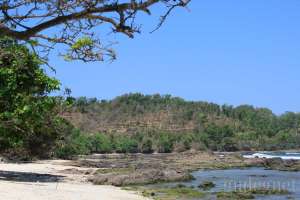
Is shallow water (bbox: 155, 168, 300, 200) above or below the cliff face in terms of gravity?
below

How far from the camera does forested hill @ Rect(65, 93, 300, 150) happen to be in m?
149

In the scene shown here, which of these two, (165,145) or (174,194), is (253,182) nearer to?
(174,194)

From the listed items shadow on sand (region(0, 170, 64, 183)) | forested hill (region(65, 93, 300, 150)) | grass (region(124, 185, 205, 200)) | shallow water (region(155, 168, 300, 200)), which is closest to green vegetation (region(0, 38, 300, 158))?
forested hill (region(65, 93, 300, 150))

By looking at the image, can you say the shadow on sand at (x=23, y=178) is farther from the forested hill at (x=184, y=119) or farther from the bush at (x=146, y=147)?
the forested hill at (x=184, y=119)

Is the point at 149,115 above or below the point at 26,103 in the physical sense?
above

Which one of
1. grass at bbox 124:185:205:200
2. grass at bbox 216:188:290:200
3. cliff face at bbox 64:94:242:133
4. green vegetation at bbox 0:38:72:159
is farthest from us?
cliff face at bbox 64:94:242:133

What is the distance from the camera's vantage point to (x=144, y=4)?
18.2ft

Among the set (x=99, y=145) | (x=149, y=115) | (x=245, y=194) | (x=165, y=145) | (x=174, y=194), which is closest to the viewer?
(x=174, y=194)

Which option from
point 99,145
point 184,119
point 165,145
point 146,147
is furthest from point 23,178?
point 184,119

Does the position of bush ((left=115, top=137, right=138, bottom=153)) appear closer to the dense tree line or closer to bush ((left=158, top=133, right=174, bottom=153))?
the dense tree line

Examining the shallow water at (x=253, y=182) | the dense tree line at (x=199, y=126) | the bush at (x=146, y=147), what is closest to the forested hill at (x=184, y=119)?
the dense tree line at (x=199, y=126)

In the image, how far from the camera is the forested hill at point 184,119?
149250 millimetres

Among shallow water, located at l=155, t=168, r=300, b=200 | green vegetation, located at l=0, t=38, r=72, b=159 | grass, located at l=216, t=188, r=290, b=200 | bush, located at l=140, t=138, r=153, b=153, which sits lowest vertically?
shallow water, located at l=155, t=168, r=300, b=200

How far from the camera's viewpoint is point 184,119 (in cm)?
17100
